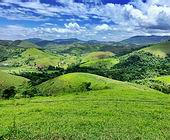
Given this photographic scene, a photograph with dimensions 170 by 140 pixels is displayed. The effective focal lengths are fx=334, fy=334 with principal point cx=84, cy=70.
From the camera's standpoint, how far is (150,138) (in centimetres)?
5891

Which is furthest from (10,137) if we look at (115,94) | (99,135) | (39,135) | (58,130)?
(115,94)

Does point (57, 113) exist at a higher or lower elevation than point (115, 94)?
higher

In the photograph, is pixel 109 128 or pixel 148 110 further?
pixel 148 110

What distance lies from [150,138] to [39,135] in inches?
768

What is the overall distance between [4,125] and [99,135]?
75.5 feet

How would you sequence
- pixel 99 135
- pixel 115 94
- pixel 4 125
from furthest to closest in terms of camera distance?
pixel 115 94 → pixel 4 125 → pixel 99 135

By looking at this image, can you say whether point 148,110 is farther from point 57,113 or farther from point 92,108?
point 57,113

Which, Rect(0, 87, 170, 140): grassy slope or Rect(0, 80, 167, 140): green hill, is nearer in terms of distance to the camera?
Rect(0, 80, 167, 140): green hill

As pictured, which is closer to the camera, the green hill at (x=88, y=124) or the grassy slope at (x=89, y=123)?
the green hill at (x=88, y=124)

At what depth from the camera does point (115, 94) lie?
13788 centimetres

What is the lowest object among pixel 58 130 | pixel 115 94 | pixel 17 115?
pixel 115 94

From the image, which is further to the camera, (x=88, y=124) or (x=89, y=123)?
(x=89, y=123)

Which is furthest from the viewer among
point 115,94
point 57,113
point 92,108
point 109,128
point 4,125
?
Answer: point 115,94

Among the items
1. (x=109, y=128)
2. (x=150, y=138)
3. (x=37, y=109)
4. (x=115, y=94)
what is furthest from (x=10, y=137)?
(x=115, y=94)
